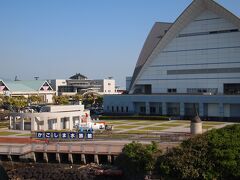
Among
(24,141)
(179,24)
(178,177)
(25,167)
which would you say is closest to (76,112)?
(24,141)

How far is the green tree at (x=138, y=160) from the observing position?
3313 cm

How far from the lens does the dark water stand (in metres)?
37.2

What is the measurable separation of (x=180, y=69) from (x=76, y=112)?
27.3 m

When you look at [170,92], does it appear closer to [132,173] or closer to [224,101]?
[224,101]

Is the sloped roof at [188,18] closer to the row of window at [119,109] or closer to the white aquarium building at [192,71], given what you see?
the white aquarium building at [192,71]

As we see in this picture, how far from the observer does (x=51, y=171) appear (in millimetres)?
39000

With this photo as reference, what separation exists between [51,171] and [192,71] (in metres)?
49.8


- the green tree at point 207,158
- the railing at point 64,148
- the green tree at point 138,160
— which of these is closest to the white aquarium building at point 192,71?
the railing at point 64,148

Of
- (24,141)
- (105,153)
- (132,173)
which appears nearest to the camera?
(132,173)

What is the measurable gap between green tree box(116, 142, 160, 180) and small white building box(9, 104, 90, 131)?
27505mm

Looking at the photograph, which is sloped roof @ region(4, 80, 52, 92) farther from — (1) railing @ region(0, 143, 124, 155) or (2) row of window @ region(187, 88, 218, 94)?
(1) railing @ region(0, 143, 124, 155)

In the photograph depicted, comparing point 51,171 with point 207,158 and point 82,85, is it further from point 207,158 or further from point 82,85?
point 82,85

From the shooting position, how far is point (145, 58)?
3676 inches

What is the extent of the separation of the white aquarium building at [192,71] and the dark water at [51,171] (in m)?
40.2
